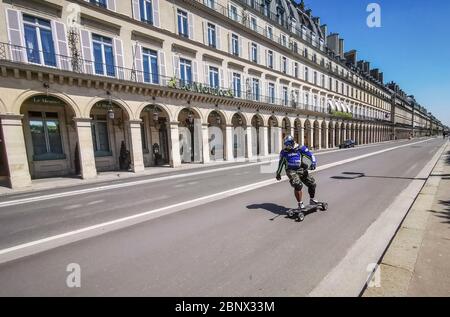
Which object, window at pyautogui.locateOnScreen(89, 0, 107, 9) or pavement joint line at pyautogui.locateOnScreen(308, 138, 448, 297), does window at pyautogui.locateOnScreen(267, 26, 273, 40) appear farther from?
pavement joint line at pyautogui.locateOnScreen(308, 138, 448, 297)

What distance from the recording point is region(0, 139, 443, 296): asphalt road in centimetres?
277

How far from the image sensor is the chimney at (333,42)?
44.8 metres

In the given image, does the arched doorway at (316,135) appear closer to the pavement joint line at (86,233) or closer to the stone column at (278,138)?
the stone column at (278,138)

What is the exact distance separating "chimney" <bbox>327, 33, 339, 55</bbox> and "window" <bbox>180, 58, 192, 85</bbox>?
38.6 m

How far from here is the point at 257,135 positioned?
26625 mm

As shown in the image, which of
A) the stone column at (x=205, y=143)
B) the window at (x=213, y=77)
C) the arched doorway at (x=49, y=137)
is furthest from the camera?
the window at (x=213, y=77)

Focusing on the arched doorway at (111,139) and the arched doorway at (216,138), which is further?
the arched doorway at (216,138)

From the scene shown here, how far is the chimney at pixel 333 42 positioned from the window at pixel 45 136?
49285 mm

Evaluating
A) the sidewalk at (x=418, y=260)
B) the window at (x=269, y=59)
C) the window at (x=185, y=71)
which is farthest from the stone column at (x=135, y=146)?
the window at (x=269, y=59)

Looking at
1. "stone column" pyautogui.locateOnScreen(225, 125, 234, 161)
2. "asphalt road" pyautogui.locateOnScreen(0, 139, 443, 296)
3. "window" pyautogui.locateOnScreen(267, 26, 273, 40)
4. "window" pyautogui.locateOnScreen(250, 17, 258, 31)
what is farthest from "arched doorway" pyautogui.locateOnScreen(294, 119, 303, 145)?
"asphalt road" pyautogui.locateOnScreen(0, 139, 443, 296)

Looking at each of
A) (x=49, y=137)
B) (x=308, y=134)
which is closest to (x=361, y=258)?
(x=49, y=137)

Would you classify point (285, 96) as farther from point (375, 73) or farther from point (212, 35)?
point (375, 73)
